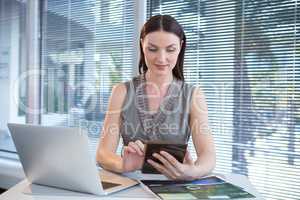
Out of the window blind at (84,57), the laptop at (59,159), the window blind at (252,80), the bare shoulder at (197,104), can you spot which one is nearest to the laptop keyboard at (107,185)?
the laptop at (59,159)

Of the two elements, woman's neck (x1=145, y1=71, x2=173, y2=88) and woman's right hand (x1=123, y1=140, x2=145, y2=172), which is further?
woman's neck (x1=145, y1=71, x2=173, y2=88)

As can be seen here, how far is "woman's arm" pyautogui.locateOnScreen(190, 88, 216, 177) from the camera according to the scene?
122 cm

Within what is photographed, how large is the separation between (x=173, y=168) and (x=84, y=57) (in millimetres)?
1750

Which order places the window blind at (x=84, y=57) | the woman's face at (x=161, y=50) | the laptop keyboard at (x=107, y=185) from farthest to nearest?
the window blind at (x=84, y=57) → the woman's face at (x=161, y=50) → the laptop keyboard at (x=107, y=185)

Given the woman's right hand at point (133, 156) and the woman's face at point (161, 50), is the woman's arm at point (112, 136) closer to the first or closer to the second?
the woman's right hand at point (133, 156)

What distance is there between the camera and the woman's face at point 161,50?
4.60 feet

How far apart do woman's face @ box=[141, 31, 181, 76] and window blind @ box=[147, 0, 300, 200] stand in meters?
0.72

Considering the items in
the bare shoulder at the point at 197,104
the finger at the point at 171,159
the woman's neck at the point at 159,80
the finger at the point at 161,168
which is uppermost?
the woman's neck at the point at 159,80

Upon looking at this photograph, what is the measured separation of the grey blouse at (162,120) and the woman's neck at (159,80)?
28 mm

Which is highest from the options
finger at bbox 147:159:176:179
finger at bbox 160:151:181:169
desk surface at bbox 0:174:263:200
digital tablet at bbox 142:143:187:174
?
digital tablet at bbox 142:143:187:174

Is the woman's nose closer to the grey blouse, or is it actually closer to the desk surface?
the grey blouse

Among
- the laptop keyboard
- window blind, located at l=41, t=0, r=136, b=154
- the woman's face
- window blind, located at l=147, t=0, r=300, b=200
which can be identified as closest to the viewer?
the laptop keyboard

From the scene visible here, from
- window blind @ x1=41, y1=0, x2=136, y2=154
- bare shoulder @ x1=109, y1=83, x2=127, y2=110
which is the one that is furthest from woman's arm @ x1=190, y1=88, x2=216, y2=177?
window blind @ x1=41, y1=0, x2=136, y2=154

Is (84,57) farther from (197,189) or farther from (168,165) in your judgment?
(197,189)
